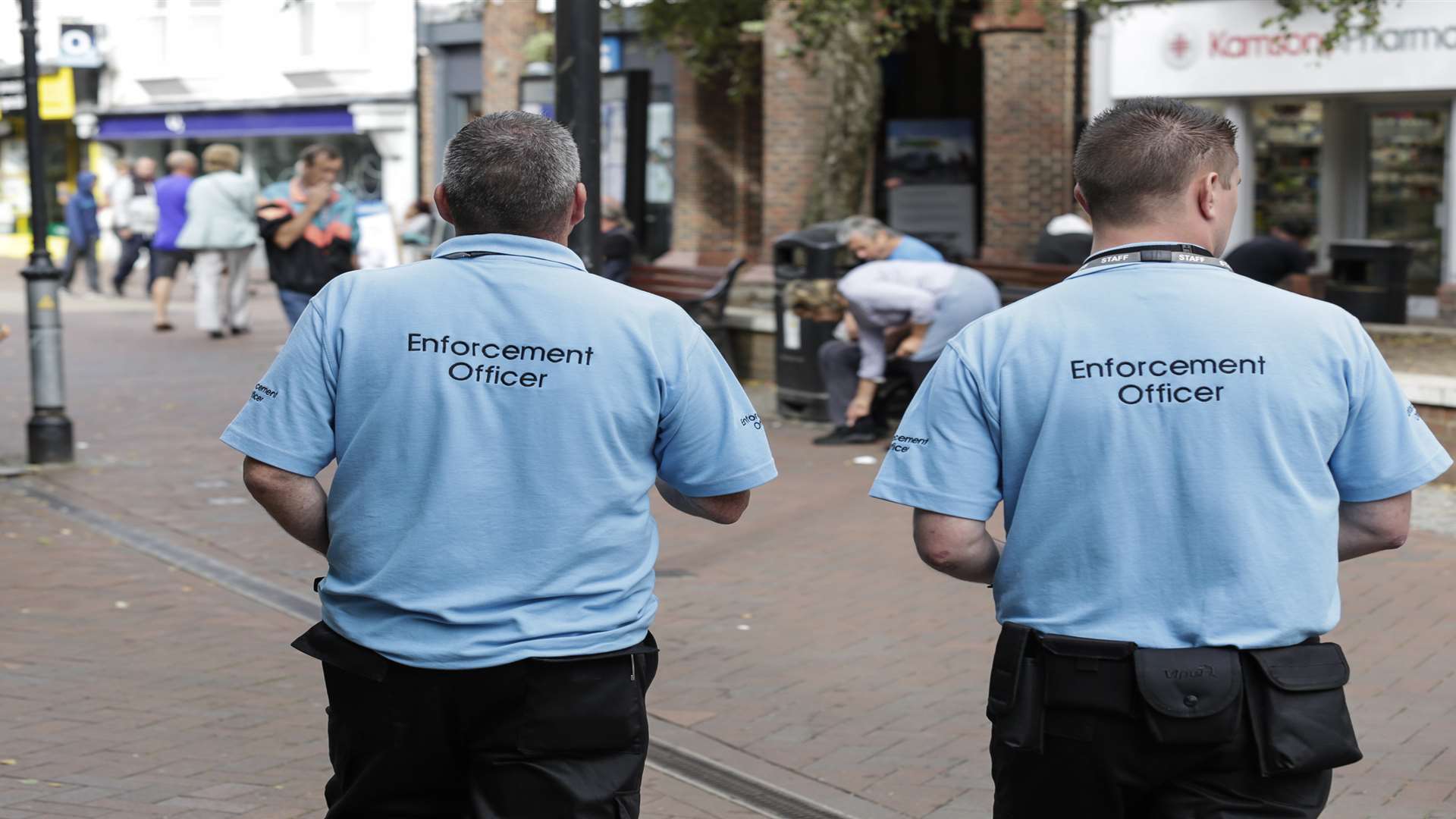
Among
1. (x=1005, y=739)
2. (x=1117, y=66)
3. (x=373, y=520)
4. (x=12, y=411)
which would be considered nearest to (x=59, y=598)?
(x=373, y=520)

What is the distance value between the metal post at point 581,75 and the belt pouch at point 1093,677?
4.56 m

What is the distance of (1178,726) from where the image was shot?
240 centimetres

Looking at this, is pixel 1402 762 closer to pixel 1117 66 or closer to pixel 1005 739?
pixel 1005 739

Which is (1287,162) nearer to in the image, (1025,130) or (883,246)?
(1025,130)

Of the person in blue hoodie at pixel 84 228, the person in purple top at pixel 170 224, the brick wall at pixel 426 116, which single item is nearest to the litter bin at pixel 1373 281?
the person in purple top at pixel 170 224

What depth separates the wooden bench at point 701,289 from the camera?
44.7ft

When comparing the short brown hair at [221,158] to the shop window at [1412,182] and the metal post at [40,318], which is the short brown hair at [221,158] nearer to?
the metal post at [40,318]

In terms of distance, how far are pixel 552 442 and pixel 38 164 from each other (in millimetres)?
8472

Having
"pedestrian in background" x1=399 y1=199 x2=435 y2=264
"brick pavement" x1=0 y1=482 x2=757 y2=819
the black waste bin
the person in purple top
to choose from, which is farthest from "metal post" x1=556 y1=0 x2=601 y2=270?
"pedestrian in background" x1=399 y1=199 x2=435 y2=264

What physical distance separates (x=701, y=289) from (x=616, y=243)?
37.4 inches

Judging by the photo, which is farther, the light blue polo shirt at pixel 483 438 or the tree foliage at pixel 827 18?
the tree foliage at pixel 827 18

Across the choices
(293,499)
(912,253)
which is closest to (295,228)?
(912,253)

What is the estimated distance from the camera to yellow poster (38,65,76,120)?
3691 centimetres

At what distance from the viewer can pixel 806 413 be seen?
12.3 meters
